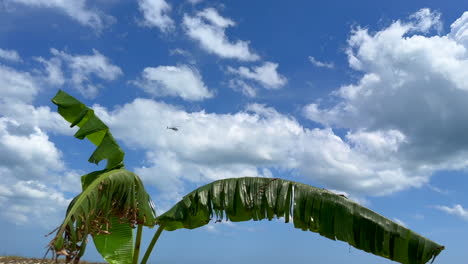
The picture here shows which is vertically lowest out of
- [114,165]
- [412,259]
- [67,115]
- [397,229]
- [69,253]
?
[69,253]

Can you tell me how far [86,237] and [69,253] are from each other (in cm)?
30

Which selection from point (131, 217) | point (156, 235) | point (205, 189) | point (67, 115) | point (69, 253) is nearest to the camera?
point (69, 253)

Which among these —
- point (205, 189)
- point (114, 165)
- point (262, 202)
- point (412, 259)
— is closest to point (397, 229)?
point (412, 259)

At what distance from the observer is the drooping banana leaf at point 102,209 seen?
20.0 ft

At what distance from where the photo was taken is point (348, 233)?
27.9ft

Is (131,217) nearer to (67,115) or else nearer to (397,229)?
(67,115)

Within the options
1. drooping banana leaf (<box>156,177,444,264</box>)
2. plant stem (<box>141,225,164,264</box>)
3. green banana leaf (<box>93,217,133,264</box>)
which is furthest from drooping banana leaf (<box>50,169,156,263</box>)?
green banana leaf (<box>93,217,133,264</box>)

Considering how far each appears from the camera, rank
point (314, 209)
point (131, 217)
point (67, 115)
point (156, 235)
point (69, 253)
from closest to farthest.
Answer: point (69, 253), point (131, 217), point (314, 209), point (156, 235), point (67, 115)

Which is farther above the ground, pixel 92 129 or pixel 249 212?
pixel 92 129

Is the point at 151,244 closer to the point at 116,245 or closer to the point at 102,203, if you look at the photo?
the point at 116,245

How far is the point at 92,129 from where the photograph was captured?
34.2ft

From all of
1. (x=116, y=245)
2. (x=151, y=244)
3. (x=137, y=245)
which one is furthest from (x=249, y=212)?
(x=116, y=245)

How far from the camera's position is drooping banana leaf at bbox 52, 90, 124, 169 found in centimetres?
1034

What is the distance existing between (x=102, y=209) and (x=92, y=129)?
3.42 meters
